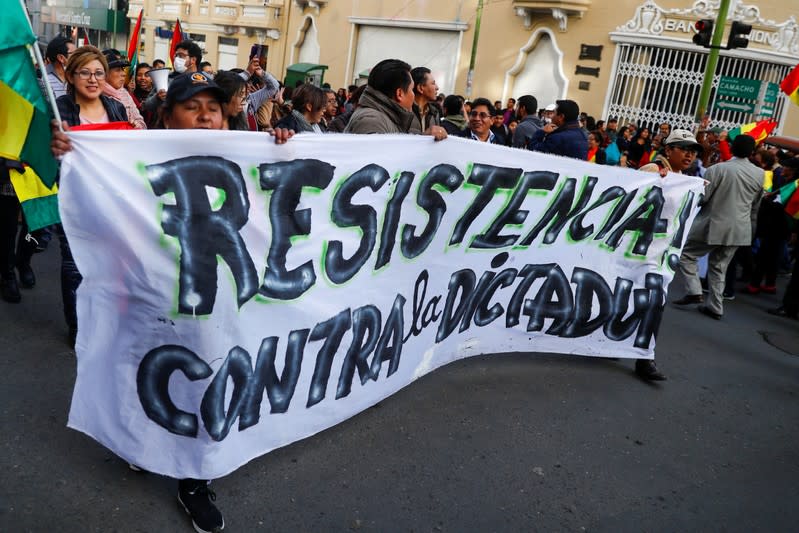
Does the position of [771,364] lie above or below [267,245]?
below

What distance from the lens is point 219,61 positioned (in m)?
29.0

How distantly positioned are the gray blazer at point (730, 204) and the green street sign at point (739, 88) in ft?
22.9

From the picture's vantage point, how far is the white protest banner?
8.63 ft

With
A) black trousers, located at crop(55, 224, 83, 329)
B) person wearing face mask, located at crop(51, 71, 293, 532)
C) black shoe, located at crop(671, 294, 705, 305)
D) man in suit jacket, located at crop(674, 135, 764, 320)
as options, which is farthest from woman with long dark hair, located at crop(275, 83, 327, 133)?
black shoe, located at crop(671, 294, 705, 305)

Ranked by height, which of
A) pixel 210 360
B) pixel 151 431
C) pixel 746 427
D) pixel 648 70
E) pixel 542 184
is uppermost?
pixel 648 70

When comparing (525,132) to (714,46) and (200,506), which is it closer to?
(714,46)

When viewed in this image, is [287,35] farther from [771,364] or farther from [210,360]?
[210,360]

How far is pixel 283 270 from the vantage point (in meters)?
3.02

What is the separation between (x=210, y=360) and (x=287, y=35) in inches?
1022

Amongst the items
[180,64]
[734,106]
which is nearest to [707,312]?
[180,64]

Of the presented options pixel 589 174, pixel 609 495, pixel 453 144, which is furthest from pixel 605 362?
pixel 453 144

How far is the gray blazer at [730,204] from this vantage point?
720 cm

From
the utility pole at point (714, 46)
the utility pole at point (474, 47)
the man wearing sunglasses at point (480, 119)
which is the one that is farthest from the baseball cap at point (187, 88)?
the utility pole at point (474, 47)

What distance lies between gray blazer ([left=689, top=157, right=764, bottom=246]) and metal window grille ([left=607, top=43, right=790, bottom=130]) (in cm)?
1080
